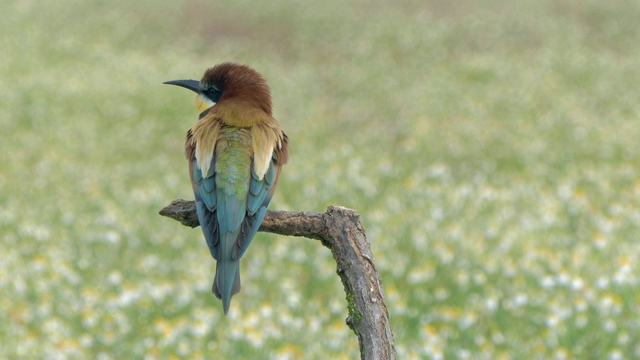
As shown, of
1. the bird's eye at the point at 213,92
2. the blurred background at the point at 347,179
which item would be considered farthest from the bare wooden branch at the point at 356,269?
the blurred background at the point at 347,179

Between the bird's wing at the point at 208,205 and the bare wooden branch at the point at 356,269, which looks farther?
the bird's wing at the point at 208,205

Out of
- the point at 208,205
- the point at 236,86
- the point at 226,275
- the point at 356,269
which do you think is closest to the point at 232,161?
the point at 208,205

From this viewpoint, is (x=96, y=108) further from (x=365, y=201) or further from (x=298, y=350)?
(x=298, y=350)

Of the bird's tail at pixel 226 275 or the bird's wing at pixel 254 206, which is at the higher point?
the bird's wing at pixel 254 206

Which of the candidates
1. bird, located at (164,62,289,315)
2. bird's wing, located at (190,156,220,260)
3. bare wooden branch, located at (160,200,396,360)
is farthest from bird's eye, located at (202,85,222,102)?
bare wooden branch, located at (160,200,396,360)

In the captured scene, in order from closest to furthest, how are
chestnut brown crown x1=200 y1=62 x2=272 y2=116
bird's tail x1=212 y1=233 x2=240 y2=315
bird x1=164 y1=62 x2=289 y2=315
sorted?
bird's tail x1=212 y1=233 x2=240 y2=315 → bird x1=164 y1=62 x2=289 y2=315 → chestnut brown crown x1=200 y1=62 x2=272 y2=116

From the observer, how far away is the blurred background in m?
6.14

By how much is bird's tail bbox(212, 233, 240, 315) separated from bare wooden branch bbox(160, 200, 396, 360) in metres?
0.20

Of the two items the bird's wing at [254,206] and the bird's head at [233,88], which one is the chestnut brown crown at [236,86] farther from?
the bird's wing at [254,206]

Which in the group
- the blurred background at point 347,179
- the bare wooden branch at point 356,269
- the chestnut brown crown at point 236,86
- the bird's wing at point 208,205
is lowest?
the bare wooden branch at point 356,269

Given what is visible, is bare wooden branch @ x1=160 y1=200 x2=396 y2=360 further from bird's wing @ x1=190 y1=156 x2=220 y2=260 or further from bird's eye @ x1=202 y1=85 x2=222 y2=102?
bird's eye @ x1=202 y1=85 x2=222 y2=102

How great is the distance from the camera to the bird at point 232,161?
2871 mm

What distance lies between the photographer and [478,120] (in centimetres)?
1468

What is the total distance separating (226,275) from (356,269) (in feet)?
1.48
